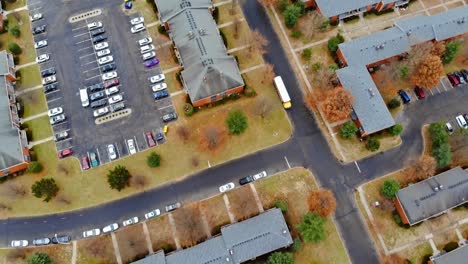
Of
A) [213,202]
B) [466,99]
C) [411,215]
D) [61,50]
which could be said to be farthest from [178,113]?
[466,99]

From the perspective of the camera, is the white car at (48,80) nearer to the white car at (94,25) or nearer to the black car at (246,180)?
the white car at (94,25)

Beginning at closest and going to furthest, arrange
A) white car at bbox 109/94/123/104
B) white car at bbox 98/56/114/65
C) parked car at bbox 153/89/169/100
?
white car at bbox 109/94/123/104 < parked car at bbox 153/89/169/100 < white car at bbox 98/56/114/65

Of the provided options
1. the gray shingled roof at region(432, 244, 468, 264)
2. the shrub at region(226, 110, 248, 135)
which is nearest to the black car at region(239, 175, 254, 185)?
the shrub at region(226, 110, 248, 135)

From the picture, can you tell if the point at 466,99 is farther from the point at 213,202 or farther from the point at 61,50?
the point at 61,50

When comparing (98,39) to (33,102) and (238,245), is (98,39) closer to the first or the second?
(33,102)

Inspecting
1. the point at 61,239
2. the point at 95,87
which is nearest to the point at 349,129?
the point at 95,87

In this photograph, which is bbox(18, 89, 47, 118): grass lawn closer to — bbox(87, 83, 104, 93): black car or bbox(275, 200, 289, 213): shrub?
bbox(87, 83, 104, 93): black car
